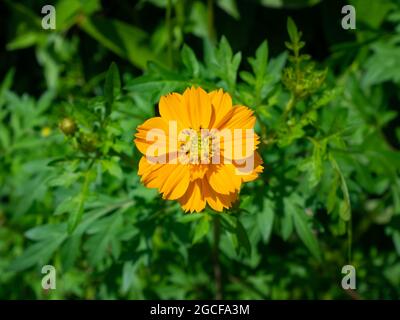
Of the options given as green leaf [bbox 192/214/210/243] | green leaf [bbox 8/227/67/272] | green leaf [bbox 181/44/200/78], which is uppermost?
green leaf [bbox 181/44/200/78]

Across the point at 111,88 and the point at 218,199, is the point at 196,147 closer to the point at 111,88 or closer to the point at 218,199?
the point at 218,199

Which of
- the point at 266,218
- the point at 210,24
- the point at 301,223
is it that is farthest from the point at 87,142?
the point at 210,24

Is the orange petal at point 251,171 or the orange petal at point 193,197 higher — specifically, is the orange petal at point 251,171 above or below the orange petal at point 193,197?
above

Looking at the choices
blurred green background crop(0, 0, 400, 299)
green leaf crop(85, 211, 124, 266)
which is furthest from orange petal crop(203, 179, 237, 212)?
green leaf crop(85, 211, 124, 266)

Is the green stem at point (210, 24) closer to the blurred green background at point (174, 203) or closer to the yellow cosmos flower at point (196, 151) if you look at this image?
the blurred green background at point (174, 203)

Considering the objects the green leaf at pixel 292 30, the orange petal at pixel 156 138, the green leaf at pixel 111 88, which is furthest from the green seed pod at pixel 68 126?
the green leaf at pixel 292 30

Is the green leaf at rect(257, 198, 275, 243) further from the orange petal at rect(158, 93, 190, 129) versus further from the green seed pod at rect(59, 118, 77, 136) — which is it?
the green seed pod at rect(59, 118, 77, 136)

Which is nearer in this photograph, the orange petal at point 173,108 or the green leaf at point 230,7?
the orange petal at point 173,108

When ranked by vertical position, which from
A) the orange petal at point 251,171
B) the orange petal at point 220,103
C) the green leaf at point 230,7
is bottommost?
the orange petal at point 251,171
